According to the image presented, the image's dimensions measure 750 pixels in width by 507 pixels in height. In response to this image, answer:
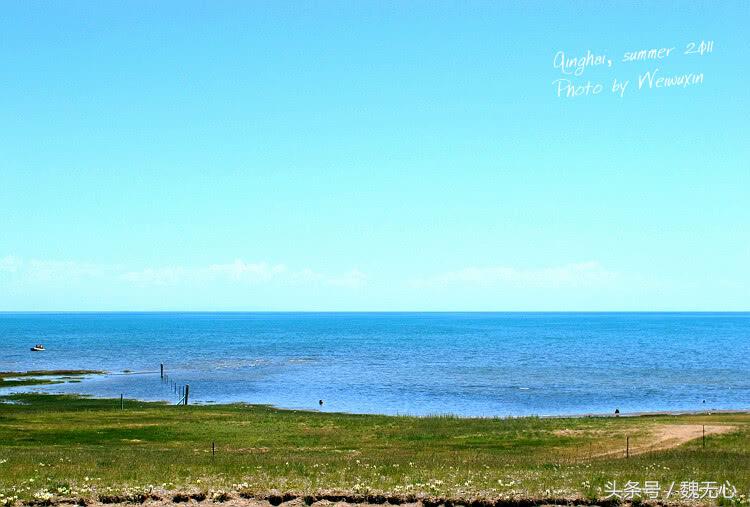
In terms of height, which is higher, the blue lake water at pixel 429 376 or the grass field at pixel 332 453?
the grass field at pixel 332 453

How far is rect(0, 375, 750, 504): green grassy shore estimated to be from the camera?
22.0 m

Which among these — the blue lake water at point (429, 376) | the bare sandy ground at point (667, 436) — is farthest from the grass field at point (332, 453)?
the blue lake water at point (429, 376)

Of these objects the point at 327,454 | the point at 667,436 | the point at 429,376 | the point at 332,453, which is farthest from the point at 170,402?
the point at 667,436

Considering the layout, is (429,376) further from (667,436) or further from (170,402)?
(667,436)

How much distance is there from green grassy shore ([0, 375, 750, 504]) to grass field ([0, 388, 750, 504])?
0.08m

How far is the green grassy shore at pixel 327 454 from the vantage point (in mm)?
21953

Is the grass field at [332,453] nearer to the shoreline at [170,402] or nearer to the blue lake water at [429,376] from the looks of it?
the shoreline at [170,402]

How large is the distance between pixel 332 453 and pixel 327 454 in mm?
1105

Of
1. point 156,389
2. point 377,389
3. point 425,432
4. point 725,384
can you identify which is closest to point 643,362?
point 725,384

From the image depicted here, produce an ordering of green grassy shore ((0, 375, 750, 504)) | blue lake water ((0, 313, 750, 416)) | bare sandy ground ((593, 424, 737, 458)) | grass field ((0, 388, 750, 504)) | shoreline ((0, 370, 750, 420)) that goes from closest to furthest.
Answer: green grassy shore ((0, 375, 750, 504)) → grass field ((0, 388, 750, 504)) → bare sandy ground ((593, 424, 737, 458)) → shoreline ((0, 370, 750, 420)) → blue lake water ((0, 313, 750, 416))

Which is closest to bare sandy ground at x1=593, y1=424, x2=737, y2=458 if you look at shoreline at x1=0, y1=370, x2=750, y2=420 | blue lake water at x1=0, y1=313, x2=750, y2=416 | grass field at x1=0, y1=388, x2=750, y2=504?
grass field at x1=0, y1=388, x2=750, y2=504

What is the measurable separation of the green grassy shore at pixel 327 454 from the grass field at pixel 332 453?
80mm

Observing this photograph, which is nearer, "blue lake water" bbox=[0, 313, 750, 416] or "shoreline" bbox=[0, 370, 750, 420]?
"shoreline" bbox=[0, 370, 750, 420]

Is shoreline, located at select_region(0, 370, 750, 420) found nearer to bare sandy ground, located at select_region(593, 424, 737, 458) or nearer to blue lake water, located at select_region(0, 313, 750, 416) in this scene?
blue lake water, located at select_region(0, 313, 750, 416)
